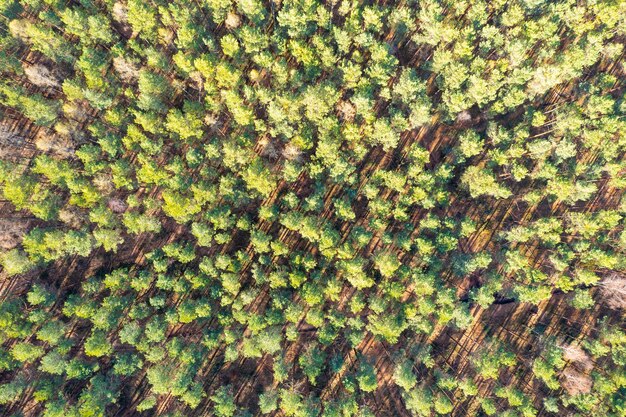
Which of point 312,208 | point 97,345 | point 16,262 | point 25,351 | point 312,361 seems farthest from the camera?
point 312,361

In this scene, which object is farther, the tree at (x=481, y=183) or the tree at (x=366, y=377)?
the tree at (x=481, y=183)

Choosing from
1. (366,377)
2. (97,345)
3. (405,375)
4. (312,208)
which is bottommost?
(97,345)

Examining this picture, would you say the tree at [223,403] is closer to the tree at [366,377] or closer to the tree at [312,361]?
the tree at [312,361]

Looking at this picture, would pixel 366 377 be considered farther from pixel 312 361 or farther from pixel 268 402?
pixel 268 402

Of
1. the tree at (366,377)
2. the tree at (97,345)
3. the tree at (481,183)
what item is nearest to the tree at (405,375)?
the tree at (366,377)

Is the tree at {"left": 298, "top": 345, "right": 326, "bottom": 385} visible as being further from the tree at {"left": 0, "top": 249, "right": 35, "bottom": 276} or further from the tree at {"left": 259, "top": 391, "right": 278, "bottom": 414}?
the tree at {"left": 0, "top": 249, "right": 35, "bottom": 276}

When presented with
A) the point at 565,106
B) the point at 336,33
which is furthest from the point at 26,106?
the point at 565,106

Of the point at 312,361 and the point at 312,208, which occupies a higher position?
the point at 312,208

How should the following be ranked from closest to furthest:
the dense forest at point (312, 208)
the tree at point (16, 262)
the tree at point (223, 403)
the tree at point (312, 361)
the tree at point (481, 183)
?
the tree at point (16, 262)
the dense forest at point (312, 208)
the tree at point (223, 403)
the tree at point (312, 361)
the tree at point (481, 183)

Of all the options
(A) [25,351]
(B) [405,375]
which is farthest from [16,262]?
(B) [405,375]

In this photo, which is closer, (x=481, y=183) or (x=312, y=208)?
(x=312, y=208)

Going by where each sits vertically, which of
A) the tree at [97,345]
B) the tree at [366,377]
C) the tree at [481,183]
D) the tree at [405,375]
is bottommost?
the tree at [97,345]
